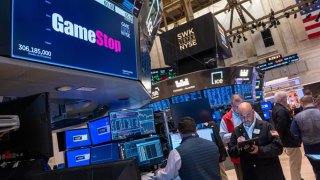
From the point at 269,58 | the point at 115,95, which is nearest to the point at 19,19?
the point at 115,95

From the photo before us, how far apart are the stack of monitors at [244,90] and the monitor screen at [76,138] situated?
22.9 ft

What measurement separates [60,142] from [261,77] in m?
10.6

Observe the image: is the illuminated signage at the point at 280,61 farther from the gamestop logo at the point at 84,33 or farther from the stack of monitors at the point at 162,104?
the gamestop logo at the point at 84,33

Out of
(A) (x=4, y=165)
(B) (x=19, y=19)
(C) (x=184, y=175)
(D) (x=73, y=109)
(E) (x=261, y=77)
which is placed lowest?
(C) (x=184, y=175)

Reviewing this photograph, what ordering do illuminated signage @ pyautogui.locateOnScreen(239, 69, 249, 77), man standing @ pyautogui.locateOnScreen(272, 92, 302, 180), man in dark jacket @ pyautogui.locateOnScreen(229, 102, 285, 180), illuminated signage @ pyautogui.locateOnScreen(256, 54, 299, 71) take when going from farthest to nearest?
illuminated signage @ pyautogui.locateOnScreen(256, 54, 299, 71), illuminated signage @ pyautogui.locateOnScreen(239, 69, 249, 77), man standing @ pyautogui.locateOnScreen(272, 92, 302, 180), man in dark jacket @ pyautogui.locateOnScreen(229, 102, 285, 180)

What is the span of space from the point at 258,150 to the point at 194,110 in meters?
2.02

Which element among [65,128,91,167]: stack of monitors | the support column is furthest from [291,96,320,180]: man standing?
the support column

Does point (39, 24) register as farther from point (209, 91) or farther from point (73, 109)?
point (209, 91)

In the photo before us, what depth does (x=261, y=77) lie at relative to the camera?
1262 centimetres

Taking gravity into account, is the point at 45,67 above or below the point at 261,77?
below

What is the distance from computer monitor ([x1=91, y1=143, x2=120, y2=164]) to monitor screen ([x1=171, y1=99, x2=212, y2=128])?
5.65 feet

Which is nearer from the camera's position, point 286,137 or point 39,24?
point 39,24

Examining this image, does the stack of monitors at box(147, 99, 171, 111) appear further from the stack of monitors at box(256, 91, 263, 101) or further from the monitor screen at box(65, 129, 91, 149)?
the monitor screen at box(65, 129, 91, 149)

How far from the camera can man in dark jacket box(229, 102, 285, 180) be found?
111 inches
